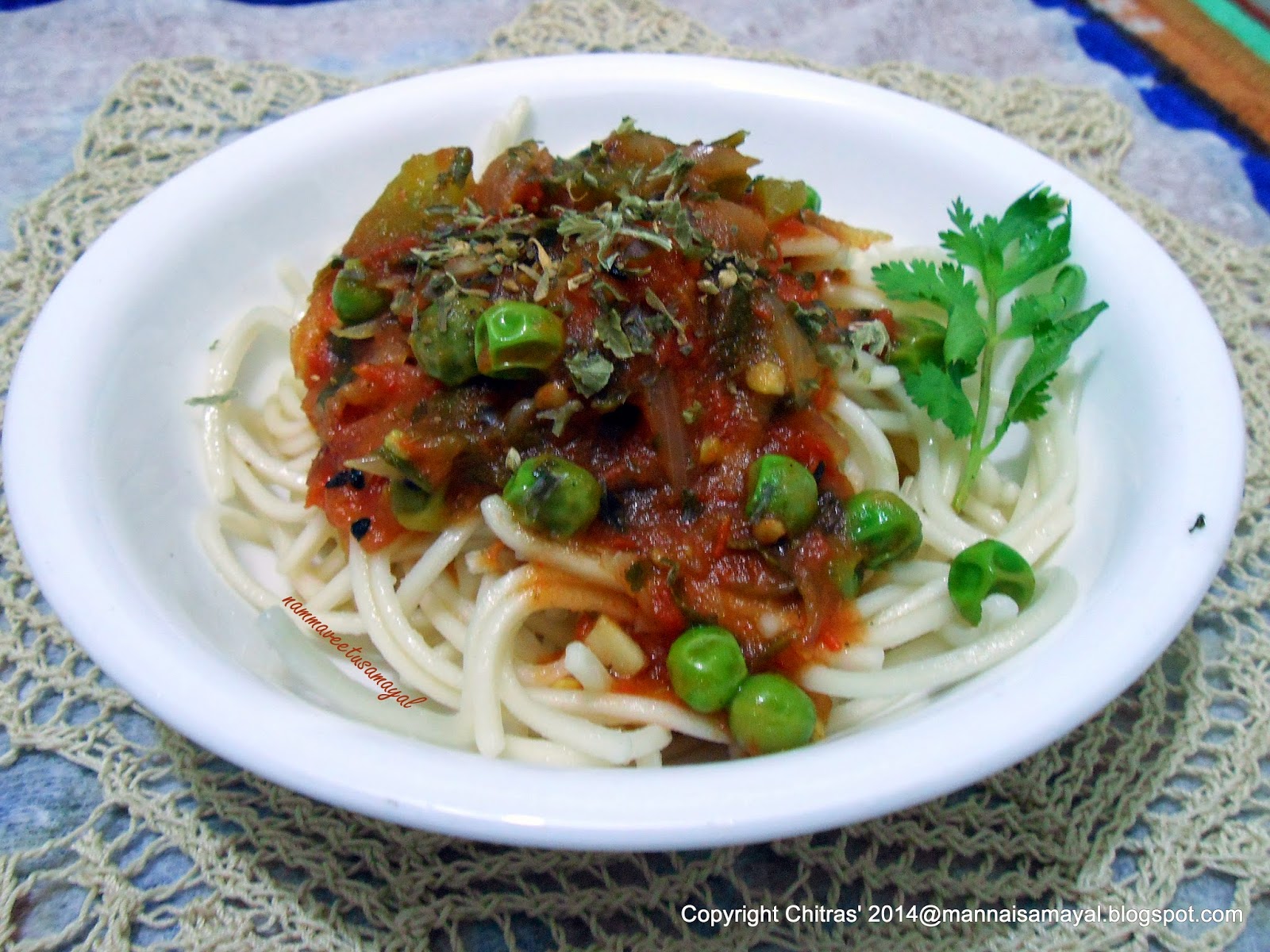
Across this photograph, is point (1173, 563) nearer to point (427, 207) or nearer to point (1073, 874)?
point (1073, 874)

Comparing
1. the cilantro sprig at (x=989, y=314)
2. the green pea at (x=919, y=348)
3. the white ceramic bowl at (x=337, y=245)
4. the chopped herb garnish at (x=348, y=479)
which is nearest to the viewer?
the white ceramic bowl at (x=337, y=245)

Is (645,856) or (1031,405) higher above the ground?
(1031,405)

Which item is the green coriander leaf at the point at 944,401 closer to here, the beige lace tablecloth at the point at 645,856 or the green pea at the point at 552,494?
the beige lace tablecloth at the point at 645,856

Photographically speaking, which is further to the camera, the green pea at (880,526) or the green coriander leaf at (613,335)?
the green pea at (880,526)

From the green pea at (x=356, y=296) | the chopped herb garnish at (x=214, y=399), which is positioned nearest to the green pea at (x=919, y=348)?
the green pea at (x=356, y=296)

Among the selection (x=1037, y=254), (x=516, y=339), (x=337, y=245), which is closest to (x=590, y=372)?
(x=516, y=339)

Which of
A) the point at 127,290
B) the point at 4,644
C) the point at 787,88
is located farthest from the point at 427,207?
the point at 4,644

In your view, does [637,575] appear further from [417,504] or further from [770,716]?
[417,504]

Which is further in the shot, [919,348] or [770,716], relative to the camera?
[919,348]
